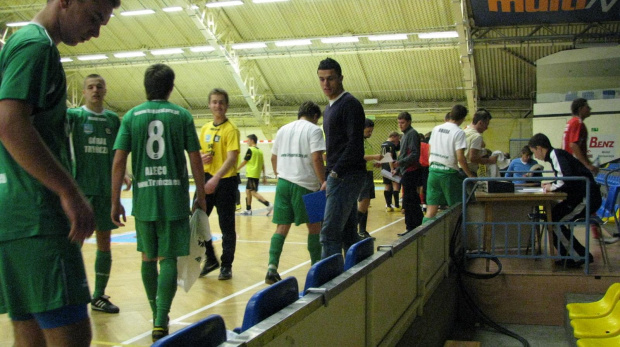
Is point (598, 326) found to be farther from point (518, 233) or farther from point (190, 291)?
point (190, 291)

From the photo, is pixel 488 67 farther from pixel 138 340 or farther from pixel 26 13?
pixel 138 340

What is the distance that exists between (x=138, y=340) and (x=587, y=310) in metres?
3.57

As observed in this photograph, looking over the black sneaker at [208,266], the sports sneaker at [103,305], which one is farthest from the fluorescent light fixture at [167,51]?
the sports sneaker at [103,305]

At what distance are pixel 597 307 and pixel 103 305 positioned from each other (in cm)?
385

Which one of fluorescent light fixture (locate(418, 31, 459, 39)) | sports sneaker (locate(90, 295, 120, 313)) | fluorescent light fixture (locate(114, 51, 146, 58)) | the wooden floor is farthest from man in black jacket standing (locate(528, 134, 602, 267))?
fluorescent light fixture (locate(114, 51, 146, 58))

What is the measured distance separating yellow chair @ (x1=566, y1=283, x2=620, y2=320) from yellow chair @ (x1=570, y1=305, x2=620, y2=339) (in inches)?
2.0

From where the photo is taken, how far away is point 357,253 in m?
2.60

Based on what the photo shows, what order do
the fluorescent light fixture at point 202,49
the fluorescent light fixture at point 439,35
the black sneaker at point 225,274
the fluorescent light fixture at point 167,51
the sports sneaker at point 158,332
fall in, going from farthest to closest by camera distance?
the fluorescent light fixture at point 167,51, the fluorescent light fixture at point 202,49, the fluorescent light fixture at point 439,35, the black sneaker at point 225,274, the sports sneaker at point 158,332

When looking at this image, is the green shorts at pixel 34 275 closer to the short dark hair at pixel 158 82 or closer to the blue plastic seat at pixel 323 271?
the blue plastic seat at pixel 323 271

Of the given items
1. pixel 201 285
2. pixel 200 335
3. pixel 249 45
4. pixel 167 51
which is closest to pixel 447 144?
pixel 201 285

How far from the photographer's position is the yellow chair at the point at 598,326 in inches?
161

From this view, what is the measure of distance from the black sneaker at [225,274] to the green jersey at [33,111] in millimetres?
3291

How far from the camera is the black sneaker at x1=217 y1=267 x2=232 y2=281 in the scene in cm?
473

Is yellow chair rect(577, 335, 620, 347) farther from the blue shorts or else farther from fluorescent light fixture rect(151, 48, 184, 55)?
fluorescent light fixture rect(151, 48, 184, 55)
